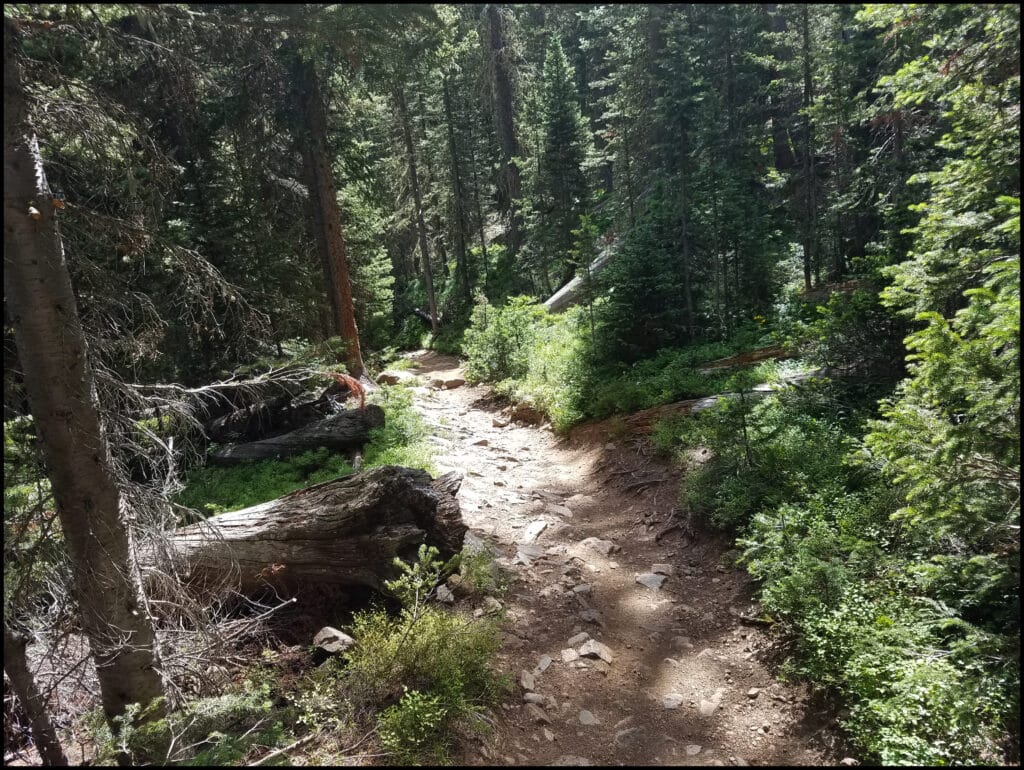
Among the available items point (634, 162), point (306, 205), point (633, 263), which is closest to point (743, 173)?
point (634, 162)

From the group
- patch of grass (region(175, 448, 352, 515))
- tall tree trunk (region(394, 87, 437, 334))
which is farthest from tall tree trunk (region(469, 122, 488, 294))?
patch of grass (region(175, 448, 352, 515))

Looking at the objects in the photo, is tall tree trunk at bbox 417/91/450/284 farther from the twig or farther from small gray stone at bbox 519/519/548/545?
the twig

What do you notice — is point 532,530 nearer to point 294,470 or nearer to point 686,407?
point 686,407

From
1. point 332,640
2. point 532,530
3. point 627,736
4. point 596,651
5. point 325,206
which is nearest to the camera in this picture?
point 627,736

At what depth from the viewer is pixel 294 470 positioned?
991 cm

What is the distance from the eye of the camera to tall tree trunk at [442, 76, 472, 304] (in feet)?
87.2

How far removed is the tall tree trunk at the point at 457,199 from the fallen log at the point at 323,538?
78.4 ft

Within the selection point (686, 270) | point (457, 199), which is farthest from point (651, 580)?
point (457, 199)

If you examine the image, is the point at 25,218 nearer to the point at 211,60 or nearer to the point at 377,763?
the point at 377,763

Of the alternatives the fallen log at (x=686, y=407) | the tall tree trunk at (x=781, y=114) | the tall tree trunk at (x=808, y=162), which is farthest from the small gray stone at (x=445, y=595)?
the tall tree trunk at (x=808, y=162)

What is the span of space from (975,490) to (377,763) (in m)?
4.51

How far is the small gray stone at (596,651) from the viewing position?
548 centimetres

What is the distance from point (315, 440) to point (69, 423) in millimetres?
7102

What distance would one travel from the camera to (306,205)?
13.9m
